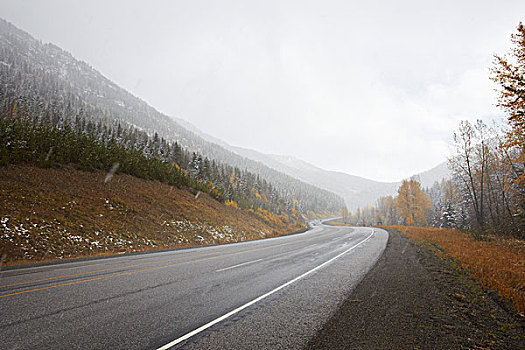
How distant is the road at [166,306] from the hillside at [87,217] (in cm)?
463

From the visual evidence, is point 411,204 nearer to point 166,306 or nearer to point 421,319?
point 421,319

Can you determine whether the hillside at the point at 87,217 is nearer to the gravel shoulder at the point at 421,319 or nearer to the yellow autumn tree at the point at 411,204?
the gravel shoulder at the point at 421,319

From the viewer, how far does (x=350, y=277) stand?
831 cm

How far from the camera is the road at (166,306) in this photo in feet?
12.6

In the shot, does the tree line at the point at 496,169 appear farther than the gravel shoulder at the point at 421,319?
Yes

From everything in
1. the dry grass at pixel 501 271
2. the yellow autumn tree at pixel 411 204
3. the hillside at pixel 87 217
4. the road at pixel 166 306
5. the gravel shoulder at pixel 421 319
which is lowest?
the hillside at pixel 87 217

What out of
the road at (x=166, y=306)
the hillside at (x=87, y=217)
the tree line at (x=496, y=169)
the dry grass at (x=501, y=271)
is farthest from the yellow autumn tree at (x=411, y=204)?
the road at (x=166, y=306)

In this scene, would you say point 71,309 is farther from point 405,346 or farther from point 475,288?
point 475,288

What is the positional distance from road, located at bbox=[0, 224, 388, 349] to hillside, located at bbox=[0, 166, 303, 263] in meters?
4.63

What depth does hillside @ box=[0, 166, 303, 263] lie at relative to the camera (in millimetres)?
12766

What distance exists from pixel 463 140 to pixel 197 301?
28446 mm

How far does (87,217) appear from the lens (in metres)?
16.9

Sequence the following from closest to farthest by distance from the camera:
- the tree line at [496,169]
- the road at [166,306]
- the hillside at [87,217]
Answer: the road at [166,306], the tree line at [496,169], the hillside at [87,217]

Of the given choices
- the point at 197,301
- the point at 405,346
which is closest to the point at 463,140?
the point at 405,346
